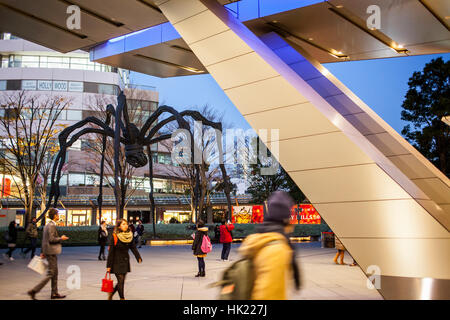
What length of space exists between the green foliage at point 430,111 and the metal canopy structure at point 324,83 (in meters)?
12.2

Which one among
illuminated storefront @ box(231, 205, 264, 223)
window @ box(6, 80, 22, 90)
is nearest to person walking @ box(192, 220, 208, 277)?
illuminated storefront @ box(231, 205, 264, 223)

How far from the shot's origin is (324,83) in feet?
33.6

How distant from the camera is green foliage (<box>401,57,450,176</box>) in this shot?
23.9m

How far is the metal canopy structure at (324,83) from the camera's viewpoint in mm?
5594

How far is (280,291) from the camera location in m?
2.87

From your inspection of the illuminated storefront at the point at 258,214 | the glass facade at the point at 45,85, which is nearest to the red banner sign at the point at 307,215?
the illuminated storefront at the point at 258,214

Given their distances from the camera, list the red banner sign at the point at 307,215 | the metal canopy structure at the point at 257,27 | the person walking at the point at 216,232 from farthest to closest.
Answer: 1. the red banner sign at the point at 307,215
2. the person walking at the point at 216,232
3. the metal canopy structure at the point at 257,27

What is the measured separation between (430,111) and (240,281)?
23545 mm

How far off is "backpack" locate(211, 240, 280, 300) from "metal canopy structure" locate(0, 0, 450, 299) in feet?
11.3

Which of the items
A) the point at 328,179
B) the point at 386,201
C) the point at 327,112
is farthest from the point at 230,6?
the point at 386,201

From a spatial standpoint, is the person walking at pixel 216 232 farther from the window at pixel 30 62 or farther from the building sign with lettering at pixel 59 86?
the window at pixel 30 62

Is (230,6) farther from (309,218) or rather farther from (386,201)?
(309,218)

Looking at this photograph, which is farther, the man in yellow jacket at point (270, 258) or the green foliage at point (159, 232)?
the green foliage at point (159, 232)

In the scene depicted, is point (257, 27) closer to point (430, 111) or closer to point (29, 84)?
point (430, 111)
